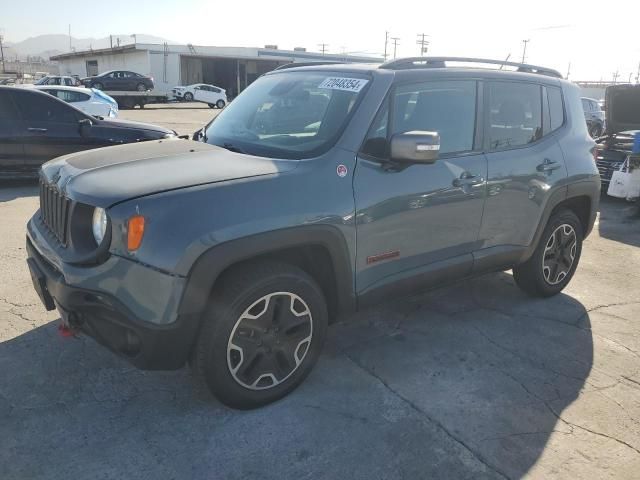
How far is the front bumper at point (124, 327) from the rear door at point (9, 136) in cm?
639

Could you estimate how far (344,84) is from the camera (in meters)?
3.38

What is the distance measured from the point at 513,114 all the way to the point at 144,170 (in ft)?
9.12

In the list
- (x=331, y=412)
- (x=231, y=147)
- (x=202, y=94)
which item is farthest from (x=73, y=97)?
(x=202, y=94)

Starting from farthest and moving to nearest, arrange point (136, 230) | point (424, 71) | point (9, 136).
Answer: point (9, 136) < point (424, 71) < point (136, 230)

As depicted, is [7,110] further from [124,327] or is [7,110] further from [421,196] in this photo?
[421,196]

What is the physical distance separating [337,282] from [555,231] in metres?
2.40

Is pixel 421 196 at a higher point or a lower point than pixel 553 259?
higher

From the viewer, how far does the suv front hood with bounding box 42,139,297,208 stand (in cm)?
259

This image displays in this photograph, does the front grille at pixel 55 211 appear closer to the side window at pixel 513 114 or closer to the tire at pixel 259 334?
the tire at pixel 259 334

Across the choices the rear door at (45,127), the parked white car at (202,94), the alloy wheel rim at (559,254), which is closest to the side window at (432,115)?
the alloy wheel rim at (559,254)

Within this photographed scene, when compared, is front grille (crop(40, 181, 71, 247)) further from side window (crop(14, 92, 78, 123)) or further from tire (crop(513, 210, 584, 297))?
side window (crop(14, 92, 78, 123))

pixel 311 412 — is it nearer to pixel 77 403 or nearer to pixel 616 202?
pixel 77 403

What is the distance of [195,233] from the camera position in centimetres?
246

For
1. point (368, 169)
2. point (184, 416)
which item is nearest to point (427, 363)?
point (368, 169)
